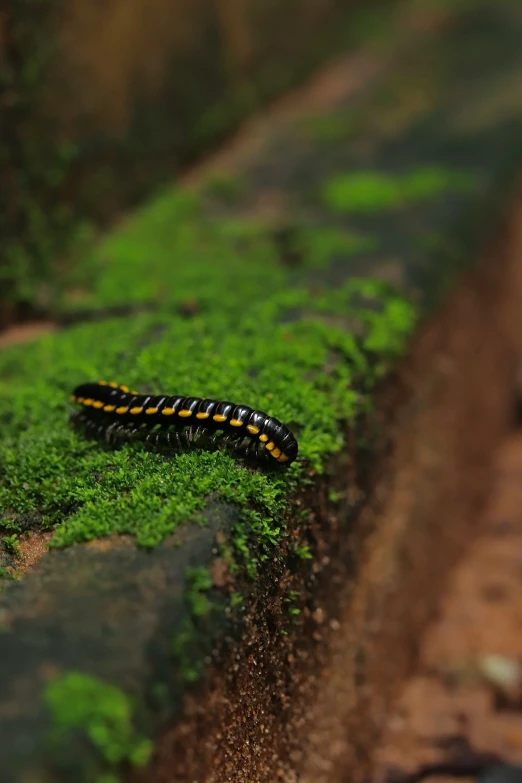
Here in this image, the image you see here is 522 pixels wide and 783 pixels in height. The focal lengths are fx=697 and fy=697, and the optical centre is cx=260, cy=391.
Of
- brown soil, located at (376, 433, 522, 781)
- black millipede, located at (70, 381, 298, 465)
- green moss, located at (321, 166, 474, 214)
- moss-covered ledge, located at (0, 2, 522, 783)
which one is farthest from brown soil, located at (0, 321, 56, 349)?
brown soil, located at (376, 433, 522, 781)

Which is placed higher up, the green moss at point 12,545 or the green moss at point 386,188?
the green moss at point 386,188

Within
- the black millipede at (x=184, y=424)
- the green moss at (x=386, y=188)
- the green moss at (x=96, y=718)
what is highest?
the green moss at (x=386, y=188)

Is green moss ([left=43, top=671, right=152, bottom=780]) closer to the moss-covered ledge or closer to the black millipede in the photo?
the moss-covered ledge

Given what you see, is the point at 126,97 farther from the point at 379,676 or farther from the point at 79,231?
the point at 379,676

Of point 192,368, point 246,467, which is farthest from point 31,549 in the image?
point 192,368

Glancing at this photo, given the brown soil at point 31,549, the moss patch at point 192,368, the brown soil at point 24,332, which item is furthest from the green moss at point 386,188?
the brown soil at point 31,549

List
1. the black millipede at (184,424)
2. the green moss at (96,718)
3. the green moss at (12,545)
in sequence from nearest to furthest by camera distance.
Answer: the green moss at (96,718), the green moss at (12,545), the black millipede at (184,424)

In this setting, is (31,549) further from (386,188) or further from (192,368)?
(386,188)

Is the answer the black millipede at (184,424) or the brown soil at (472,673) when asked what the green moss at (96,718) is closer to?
the black millipede at (184,424)
